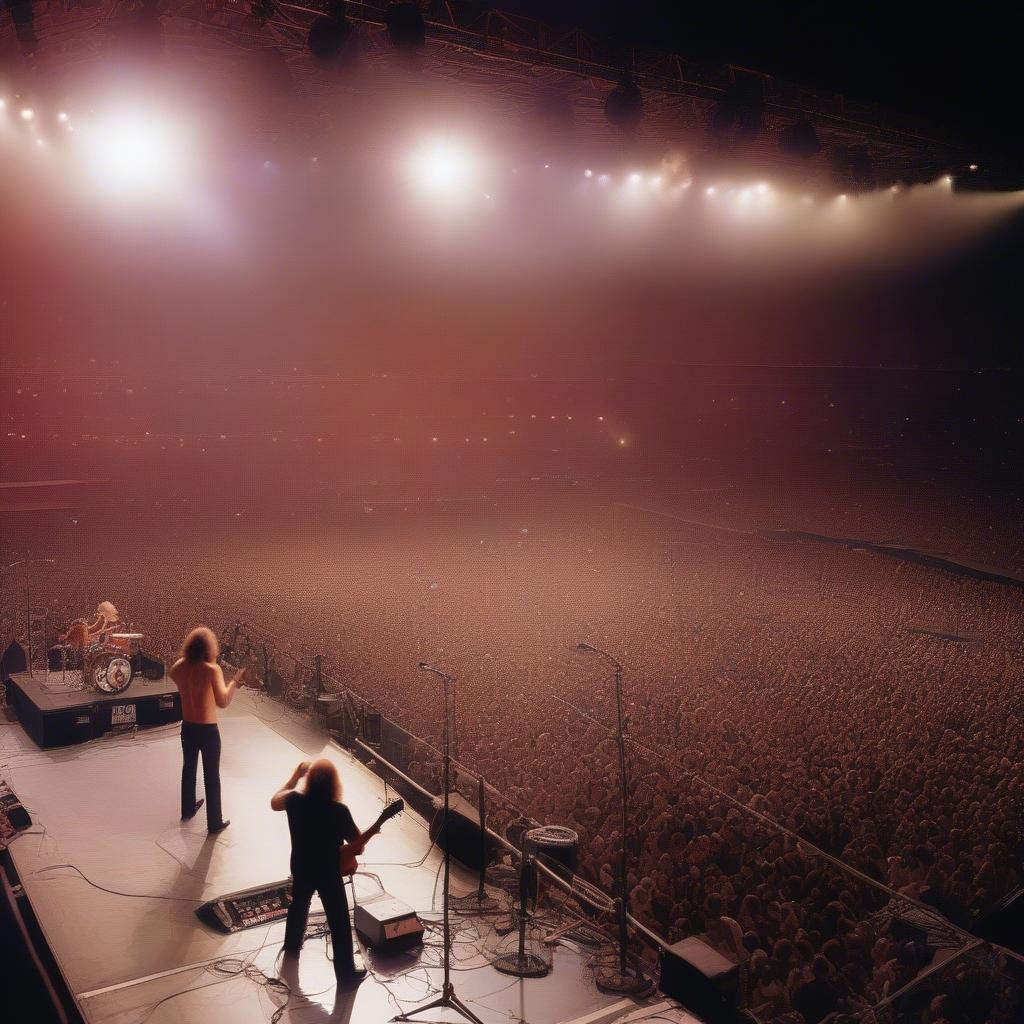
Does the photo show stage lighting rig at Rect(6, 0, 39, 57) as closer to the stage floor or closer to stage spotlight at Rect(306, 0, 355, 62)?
stage spotlight at Rect(306, 0, 355, 62)

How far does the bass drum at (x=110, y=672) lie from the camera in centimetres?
784

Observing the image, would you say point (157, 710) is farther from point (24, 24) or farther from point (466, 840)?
point (24, 24)

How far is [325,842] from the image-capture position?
12.9 ft

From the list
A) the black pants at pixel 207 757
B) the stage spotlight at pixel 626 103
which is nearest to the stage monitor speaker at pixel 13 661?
the black pants at pixel 207 757

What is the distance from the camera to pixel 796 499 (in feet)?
89.2

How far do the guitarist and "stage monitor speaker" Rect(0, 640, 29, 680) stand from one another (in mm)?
6926

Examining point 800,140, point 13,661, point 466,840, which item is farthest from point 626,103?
point 13,661

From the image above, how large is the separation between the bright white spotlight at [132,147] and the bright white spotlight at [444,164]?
10.5 ft

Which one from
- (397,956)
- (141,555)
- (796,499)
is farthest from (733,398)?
(397,956)

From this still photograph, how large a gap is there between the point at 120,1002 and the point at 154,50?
24.2 feet

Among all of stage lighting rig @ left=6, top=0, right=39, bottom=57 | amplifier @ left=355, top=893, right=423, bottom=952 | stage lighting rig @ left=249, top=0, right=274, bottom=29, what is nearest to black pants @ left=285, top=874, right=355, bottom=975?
amplifier @ left=355, top=893, right=423, bottom=952

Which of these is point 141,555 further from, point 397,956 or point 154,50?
point 397,956

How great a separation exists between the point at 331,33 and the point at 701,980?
793 centimetres

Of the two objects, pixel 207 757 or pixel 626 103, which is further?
pixel 626 103
